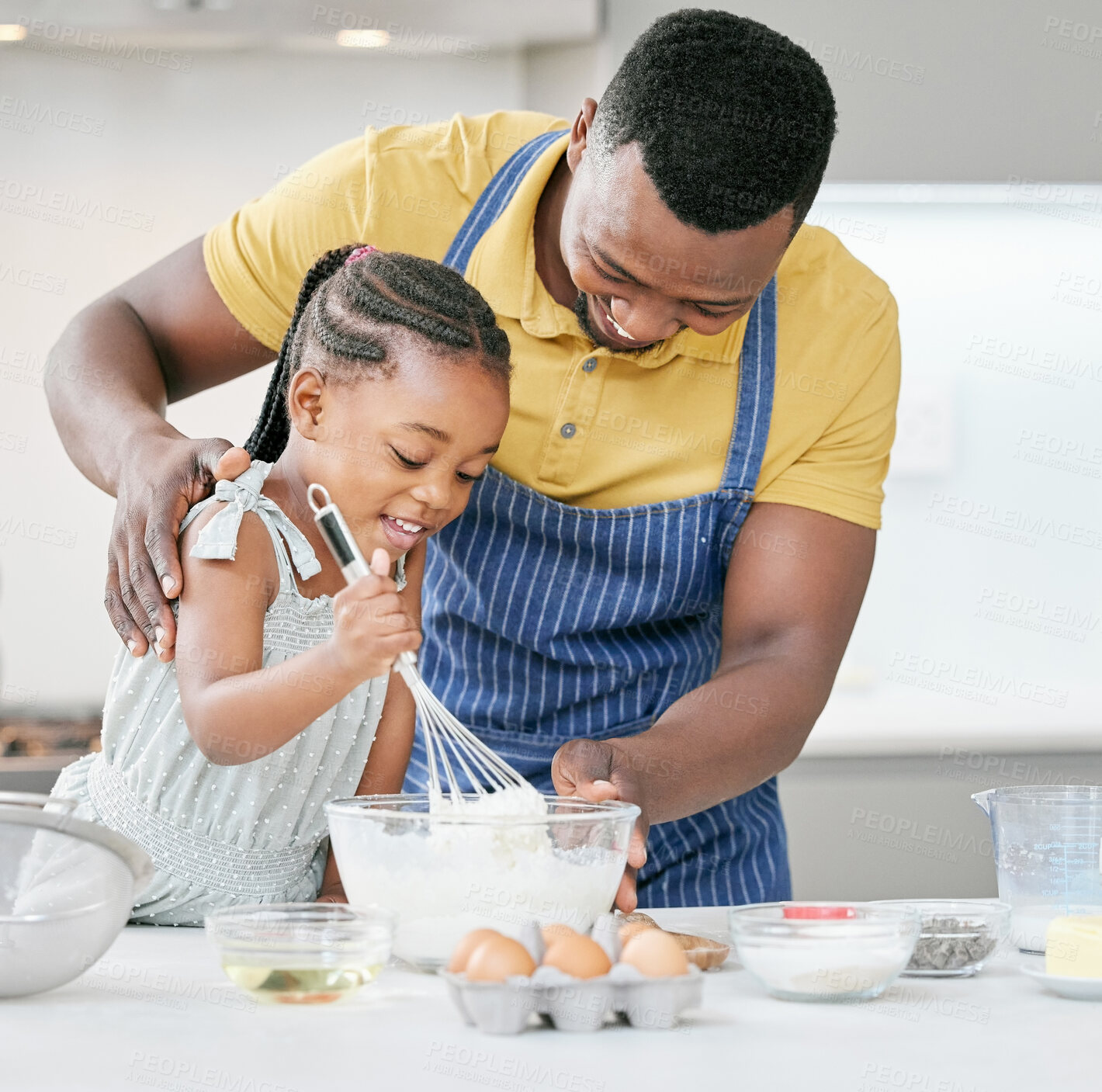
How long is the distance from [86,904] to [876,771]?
7.53 feet

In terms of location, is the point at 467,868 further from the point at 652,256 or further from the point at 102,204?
the point at 102,204

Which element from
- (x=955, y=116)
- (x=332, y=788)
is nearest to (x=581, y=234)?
(x=332, y=788)

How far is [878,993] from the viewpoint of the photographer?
0.81 meters

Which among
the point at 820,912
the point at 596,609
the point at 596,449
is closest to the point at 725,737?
the point at 596,609

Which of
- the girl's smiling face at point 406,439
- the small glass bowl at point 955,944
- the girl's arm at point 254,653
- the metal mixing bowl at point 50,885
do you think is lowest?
the small glass bowl at point 955,944

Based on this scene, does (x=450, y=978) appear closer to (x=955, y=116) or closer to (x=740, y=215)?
(x=740, y=215)

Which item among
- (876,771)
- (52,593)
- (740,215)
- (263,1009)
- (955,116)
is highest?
(955,116)

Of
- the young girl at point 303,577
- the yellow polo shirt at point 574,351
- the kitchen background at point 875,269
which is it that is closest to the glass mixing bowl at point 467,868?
the young girl at point 303,577

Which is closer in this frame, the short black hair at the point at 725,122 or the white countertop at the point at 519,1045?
the white countertop at the point at 519,1045

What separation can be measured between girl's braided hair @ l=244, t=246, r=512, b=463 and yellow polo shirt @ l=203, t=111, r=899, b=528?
5.1 inches

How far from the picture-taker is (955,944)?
35.0 inches

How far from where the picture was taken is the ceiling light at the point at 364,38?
288 cm

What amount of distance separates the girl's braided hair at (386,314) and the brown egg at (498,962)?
2.10ft

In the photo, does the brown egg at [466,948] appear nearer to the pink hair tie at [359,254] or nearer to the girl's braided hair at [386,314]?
the girl's braided hair at [386,314]
